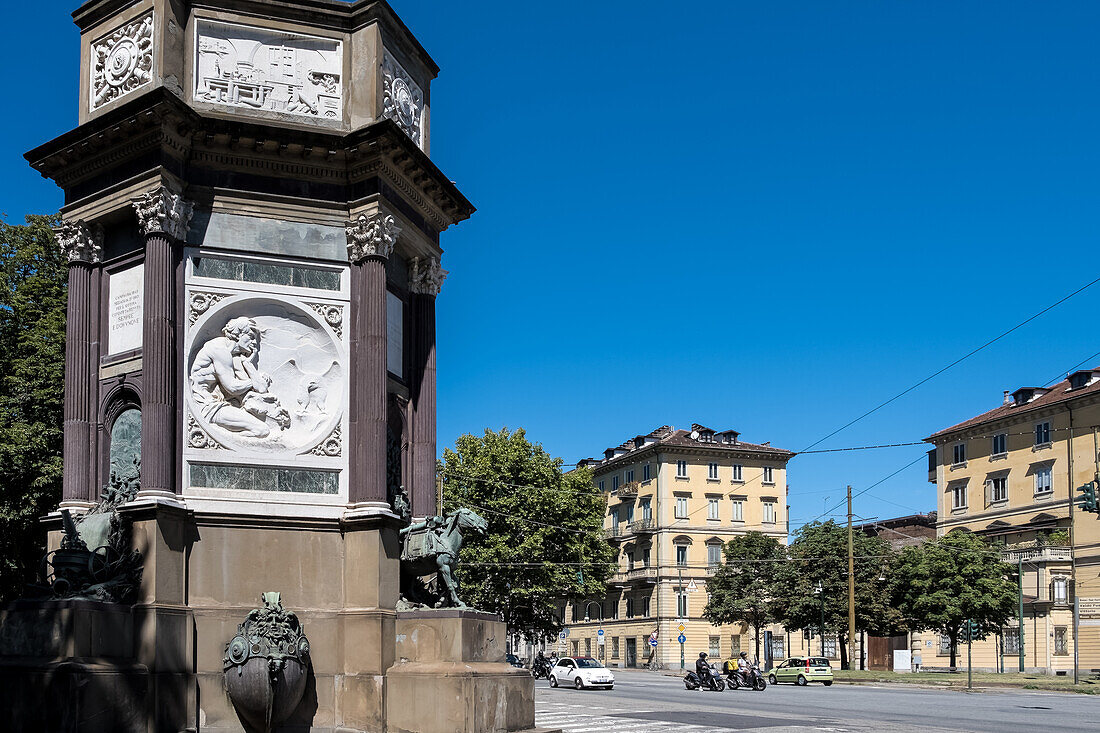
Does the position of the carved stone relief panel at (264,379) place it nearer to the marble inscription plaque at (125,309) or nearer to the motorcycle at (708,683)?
the marble inscription plaque at (125,309)

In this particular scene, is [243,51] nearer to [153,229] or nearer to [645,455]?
[153,229]

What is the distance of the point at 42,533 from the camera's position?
31.2 meters

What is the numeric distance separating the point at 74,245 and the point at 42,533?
56.2 feet

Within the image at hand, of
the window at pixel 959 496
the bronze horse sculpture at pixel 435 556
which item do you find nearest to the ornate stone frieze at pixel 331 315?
the bronze horse sculpture at pixel 435 556

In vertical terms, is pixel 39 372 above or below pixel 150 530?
above

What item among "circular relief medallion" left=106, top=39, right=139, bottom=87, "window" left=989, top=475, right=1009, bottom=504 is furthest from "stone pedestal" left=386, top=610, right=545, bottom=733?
"window" left=989, top=475, right=1009, bottom=504

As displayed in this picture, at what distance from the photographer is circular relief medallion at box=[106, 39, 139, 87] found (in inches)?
667

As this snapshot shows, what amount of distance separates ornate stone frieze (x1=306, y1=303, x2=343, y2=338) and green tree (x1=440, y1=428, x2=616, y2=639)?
41.6 meters

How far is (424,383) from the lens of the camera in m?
18.8

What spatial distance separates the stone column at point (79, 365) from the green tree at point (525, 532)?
42.0 metres

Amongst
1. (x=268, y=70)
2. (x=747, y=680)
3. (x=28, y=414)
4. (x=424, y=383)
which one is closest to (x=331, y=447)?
(x=424, y=383)

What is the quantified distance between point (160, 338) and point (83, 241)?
90.7 inches

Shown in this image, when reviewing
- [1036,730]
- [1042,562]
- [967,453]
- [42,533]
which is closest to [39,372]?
[42,533]

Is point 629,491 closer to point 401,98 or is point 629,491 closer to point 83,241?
point 401,98
